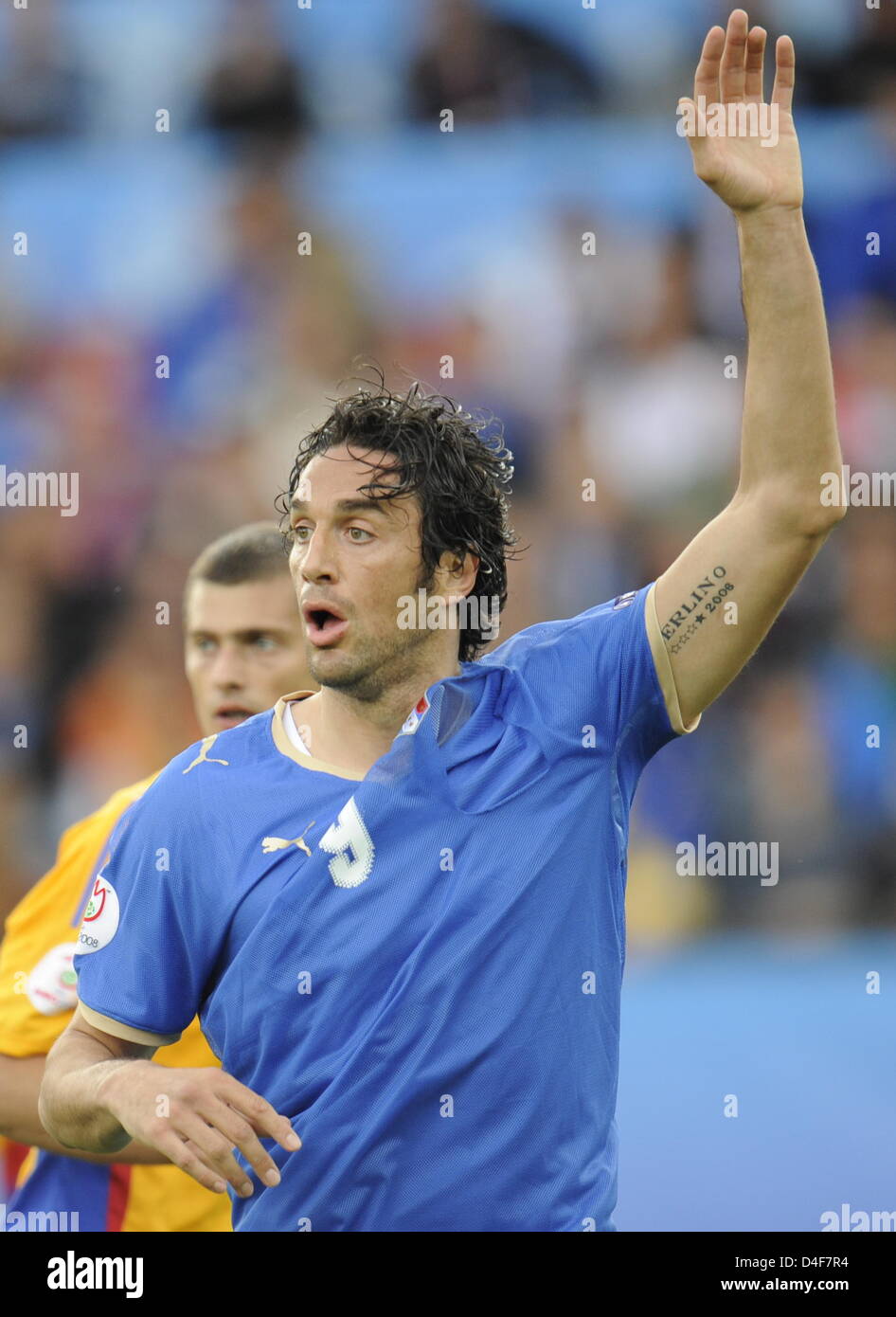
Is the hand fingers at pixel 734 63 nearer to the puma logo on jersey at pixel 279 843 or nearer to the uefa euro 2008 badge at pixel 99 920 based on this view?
the puma logo on jersey at pixel 279 843

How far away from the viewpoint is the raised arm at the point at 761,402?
2723 mm

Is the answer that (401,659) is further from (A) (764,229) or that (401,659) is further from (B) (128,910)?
(A) (764,229)

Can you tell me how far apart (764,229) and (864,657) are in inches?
246

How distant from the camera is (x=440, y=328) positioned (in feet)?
33.0

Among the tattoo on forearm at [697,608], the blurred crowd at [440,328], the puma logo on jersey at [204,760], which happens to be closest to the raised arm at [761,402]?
the tattoo on forearm at [697,608]

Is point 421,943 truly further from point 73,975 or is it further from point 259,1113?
point 73,975

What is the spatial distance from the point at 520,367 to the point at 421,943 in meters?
7.23

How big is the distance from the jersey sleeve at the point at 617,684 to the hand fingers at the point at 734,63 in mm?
848

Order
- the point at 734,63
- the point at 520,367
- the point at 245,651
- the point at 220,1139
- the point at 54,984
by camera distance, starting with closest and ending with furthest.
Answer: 1. the point at 220,1139
2. the point at 734,63
3. the point at 54,984
4. the point at 245,651
5. the point at 520,367

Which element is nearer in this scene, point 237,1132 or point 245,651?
point 237,1132

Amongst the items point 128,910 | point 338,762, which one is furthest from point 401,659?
point 128,910

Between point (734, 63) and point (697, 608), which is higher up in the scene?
point (734, 63)

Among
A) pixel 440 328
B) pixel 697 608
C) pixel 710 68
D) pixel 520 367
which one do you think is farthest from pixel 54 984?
pixel 440 328

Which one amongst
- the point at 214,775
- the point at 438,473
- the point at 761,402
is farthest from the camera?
the point at 438,473
